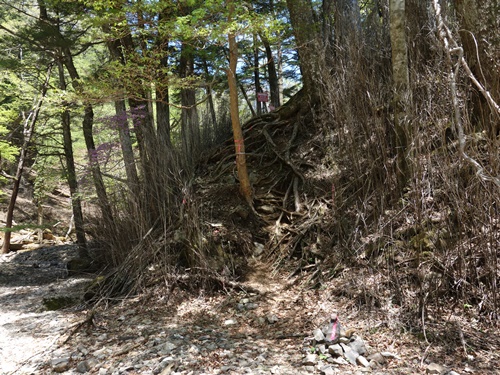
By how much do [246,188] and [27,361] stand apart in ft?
10.1

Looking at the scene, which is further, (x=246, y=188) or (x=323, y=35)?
(x=323, y=35)

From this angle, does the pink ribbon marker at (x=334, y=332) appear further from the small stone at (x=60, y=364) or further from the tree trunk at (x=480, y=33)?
the tree trunk at (x=480, y=33)

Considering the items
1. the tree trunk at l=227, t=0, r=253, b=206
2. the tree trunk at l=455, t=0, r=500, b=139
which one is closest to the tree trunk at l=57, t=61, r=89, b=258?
the tree trunk at l=227, t=0, r=253, b=206

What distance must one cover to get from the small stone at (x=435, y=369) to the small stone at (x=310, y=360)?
70 cm

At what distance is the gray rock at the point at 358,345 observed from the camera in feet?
8.14

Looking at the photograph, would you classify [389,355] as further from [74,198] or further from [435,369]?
[74,198]

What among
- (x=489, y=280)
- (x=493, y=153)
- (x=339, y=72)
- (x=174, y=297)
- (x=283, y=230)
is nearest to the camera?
(x=493, y=153)

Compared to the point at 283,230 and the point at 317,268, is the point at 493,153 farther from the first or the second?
the point at 283,230

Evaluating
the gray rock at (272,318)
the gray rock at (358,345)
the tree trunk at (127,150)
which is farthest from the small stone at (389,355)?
the tree trunk at (127,150)

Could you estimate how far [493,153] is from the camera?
8.00 ft

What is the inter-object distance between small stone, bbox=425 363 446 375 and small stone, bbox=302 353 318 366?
0.70 meters

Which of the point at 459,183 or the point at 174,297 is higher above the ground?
the point at 459,183

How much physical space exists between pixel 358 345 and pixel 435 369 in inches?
19.6

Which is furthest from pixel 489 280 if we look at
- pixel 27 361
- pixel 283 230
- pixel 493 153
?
pixel 27 361
